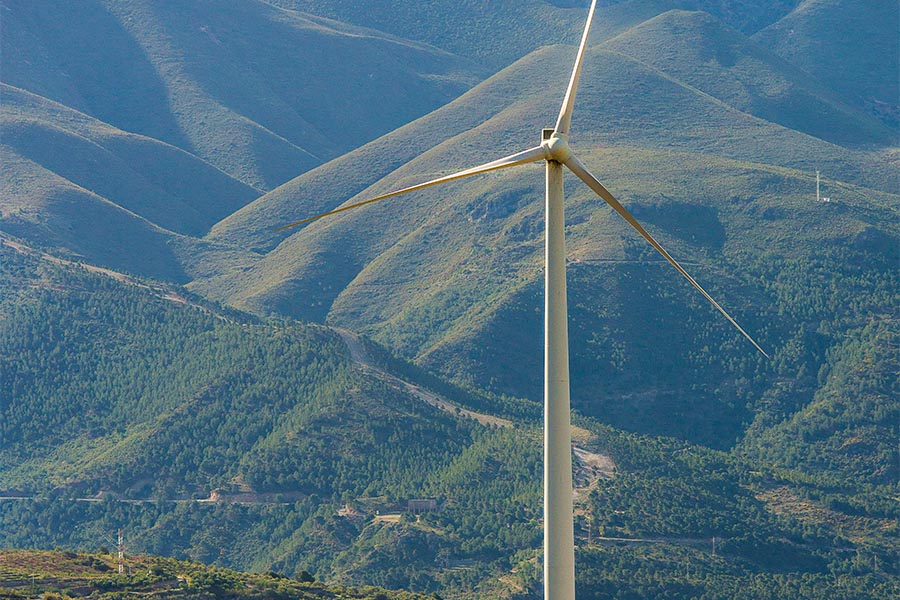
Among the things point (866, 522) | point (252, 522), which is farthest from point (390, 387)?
point (866, 522)

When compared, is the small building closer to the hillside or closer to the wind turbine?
the hillside

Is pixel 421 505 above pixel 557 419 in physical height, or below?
above

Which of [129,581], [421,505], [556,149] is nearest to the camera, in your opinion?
[556,149]

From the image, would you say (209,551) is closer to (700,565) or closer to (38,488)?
(38,488)

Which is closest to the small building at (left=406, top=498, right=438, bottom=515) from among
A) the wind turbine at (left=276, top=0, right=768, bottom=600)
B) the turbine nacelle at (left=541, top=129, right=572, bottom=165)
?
the wind turbine at (left=276, top=0, right=768, bottom=600)

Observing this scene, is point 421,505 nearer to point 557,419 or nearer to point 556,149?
point 557,419

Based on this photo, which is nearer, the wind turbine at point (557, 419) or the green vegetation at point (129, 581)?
the wind turbine at point (557, 419)

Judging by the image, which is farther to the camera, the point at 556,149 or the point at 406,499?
the point at 406,499

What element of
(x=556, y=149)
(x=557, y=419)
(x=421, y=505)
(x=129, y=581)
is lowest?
(x=129, y=581)

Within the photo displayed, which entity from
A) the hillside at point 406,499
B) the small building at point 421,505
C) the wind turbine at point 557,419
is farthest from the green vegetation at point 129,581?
the small building at point 421,505

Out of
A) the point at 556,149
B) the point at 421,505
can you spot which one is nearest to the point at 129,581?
the point at 556,149

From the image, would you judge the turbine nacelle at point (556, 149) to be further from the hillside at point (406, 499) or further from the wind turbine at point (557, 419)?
the hillside at point (406, 499)

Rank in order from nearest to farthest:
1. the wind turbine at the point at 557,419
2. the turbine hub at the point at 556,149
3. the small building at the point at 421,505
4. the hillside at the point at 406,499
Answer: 1. the wind turbine at the point at 557,419
2. the turbine hub at the point at 556,149
3. the hillside at the point at 406,499
4. the small building at the point at 421,505
